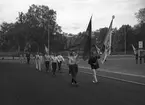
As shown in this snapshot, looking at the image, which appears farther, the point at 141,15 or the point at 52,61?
the point at 141,15

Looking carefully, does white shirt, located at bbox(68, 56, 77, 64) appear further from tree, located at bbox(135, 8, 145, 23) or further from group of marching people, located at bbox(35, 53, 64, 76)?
tree, located at bbox(135, 8, 145, 23)

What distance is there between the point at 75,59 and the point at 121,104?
15.3 feet

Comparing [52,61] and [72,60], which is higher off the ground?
[72,60]

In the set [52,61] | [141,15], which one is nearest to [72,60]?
[52,61]

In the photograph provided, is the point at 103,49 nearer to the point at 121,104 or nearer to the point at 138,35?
the point at 121,104

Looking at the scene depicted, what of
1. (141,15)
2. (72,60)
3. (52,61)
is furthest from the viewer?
(141,15)

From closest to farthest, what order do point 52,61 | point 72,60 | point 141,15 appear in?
point 72,60, point 52,61, point 141,15

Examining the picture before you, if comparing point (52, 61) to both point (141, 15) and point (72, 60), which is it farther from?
point (141, 15)

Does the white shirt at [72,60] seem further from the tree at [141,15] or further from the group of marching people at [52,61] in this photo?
the tree at [141,15]

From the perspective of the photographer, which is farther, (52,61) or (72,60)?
(52,61)

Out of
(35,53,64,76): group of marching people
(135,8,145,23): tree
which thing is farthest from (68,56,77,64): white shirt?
(135,8,145,23): tree

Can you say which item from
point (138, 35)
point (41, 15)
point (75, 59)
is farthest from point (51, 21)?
point (75, 59)

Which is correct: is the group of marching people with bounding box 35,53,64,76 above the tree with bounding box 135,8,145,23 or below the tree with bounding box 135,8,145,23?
below

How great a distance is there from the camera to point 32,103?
275 inches
